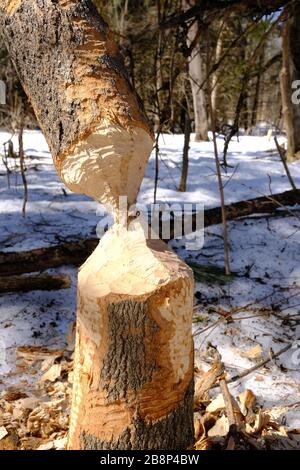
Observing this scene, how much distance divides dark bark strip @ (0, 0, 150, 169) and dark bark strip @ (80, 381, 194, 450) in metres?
0.65

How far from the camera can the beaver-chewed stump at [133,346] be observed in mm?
1013

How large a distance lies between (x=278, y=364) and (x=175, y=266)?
3.04 feet

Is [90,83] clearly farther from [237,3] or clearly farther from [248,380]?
[237,3]

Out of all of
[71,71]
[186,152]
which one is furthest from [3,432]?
[186,152]

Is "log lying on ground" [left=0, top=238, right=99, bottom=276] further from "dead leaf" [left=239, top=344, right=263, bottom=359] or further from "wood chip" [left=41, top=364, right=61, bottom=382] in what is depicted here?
"dead leaf" [left=239, top=344, right=263, bottom=359]

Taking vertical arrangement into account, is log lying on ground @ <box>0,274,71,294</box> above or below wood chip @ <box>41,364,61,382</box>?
above

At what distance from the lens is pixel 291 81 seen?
3.54 meters

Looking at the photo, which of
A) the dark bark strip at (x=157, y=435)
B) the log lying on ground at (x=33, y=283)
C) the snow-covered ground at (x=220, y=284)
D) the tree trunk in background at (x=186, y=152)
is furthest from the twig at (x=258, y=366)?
the tree trunk in background at (x=186, y=152)

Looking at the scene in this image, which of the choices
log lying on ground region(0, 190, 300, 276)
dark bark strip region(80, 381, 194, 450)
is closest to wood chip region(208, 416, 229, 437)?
dark bark strip region(80, 381, 194, 450)

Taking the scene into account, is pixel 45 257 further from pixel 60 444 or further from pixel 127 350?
pixel 127 350

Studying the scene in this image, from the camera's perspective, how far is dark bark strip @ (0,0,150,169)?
3.19 ft

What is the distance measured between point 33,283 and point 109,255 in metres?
1.17

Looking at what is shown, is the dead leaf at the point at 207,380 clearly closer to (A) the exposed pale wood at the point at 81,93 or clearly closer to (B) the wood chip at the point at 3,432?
(B) the wood chip at the point at 3,432
